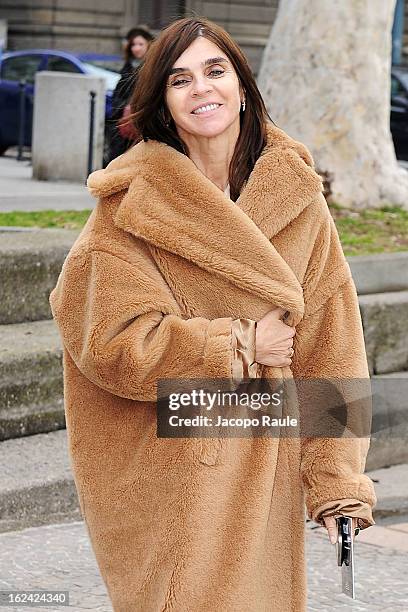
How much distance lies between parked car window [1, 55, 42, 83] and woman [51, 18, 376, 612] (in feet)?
58.8

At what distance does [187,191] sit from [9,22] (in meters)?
32.5

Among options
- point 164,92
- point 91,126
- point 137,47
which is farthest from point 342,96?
point 164,92

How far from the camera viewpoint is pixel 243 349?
3.18m

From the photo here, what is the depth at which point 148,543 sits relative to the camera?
3240mm

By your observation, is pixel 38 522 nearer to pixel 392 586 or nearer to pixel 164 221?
pixel 392 586

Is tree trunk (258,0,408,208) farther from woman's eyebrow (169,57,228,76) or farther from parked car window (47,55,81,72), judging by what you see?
parked car window (47,55,81,72)

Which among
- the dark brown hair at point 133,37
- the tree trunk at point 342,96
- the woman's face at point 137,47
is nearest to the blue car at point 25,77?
the dark brown hair at point 133,37

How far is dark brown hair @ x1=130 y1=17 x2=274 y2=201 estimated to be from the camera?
329cm

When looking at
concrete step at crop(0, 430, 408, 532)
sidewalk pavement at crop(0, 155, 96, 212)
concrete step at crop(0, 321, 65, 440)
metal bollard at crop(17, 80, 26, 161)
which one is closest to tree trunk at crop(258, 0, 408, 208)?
sidewalk pavement at crop(0, 155, 96, 212)

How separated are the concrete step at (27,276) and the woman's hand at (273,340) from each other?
4.02 metres

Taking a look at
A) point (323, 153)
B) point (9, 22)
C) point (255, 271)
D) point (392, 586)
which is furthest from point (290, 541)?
point (9, 22)

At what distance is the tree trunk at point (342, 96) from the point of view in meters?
11.5

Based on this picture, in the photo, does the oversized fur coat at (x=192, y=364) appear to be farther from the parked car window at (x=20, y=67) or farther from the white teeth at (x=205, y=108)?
the parked car window at (x=20, y=67)

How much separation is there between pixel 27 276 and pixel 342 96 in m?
5.08
